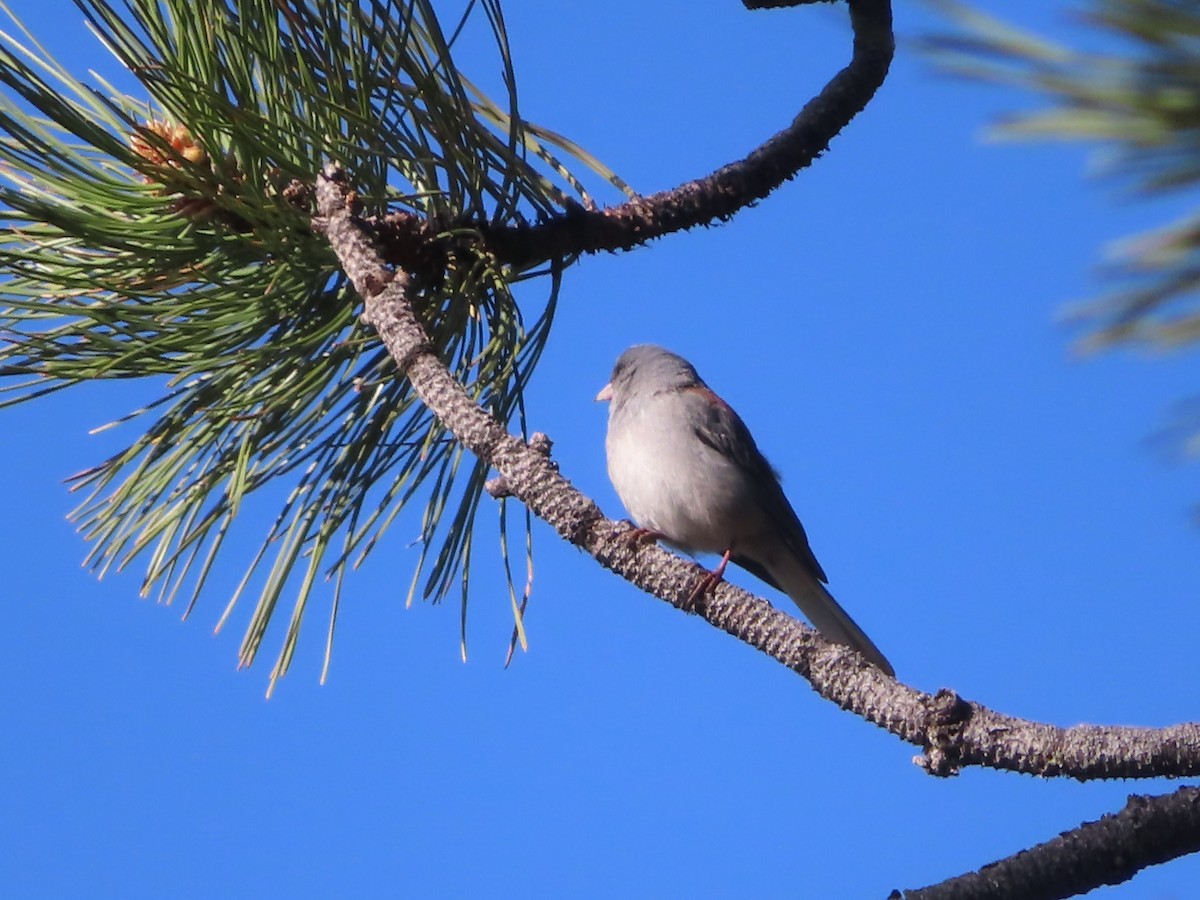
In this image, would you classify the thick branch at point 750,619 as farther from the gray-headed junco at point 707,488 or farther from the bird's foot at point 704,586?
the gray-headed junco at point 707,488

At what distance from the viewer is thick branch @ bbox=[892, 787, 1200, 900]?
1199 mm

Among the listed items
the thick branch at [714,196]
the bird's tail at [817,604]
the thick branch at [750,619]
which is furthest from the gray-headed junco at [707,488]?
the thick branch at [750,619]

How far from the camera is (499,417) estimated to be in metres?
2.54

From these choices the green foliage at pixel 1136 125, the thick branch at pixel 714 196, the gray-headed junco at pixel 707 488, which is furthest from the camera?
the gray-headed junco at pixel 707 488

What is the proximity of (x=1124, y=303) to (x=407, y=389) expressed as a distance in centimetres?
152

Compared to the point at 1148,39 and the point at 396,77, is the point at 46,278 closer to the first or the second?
the point at 396,77

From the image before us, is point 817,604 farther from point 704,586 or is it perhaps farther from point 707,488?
point 704,586

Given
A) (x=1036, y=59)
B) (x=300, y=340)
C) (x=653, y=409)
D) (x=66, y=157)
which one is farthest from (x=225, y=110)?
(x=653, y=409)

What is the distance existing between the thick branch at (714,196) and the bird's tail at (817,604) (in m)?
1.52

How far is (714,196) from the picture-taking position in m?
2.32

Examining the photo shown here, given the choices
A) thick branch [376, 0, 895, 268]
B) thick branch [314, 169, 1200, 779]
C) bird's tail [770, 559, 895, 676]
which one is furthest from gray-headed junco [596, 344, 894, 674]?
thick branch [314, 169, 1200, 779]

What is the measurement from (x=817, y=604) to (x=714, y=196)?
5.29 feet

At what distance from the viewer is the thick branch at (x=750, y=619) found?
1.28m

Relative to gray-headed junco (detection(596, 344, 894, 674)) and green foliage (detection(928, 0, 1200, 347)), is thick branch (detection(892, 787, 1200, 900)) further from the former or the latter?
gray-headed junco (detection(596, 344, 894, 674))
